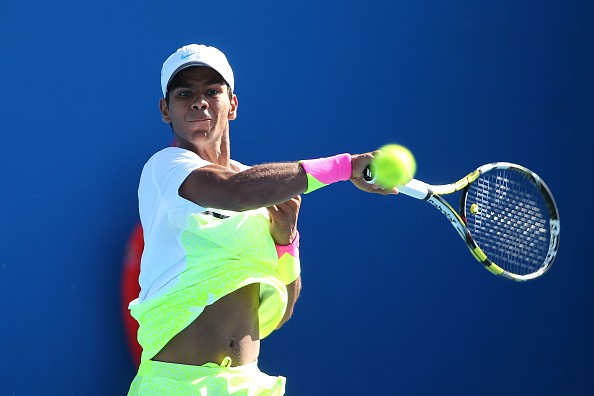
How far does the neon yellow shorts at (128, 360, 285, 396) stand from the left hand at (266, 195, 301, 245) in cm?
38

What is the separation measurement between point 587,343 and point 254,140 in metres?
1.80

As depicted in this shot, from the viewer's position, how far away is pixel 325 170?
2.53 meters

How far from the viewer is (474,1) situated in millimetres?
4281

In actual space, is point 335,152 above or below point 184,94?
above

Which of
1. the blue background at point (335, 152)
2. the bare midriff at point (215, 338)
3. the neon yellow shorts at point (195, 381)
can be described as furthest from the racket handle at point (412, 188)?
the blue background at point (335, 152)

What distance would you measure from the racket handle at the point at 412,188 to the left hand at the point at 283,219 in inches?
11.3

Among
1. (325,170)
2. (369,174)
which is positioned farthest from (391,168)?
(325,170)

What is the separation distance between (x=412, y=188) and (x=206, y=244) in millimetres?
564

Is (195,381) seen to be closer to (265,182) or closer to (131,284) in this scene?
(265,182)

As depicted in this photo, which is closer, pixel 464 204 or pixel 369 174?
pixel 369 174

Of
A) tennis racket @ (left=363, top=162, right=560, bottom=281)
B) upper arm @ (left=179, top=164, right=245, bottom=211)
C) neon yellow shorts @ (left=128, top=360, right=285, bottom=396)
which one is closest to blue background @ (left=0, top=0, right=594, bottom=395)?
tennis racket @ (left=363, top=162, right=560, bottom=281)

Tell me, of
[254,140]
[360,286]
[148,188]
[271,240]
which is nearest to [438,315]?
[360,286]

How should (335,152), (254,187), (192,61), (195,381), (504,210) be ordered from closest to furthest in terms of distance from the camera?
(254,187), (195,381), (192,61), (504,210), (335,152)

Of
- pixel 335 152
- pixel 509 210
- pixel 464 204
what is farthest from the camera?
pixel 335 152
